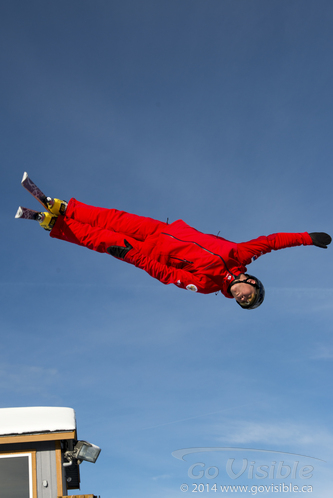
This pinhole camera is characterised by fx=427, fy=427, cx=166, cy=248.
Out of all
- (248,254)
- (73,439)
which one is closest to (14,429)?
(73,439)

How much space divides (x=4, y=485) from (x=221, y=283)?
12.2 ft

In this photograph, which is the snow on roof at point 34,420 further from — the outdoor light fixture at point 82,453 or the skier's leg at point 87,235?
the skier's leg at point 87,235

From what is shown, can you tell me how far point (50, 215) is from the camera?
540 cm

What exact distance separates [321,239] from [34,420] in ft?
14.0

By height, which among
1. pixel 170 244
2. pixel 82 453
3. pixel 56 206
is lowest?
pixel 82 453

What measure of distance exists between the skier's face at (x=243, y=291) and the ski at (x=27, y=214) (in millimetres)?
2577

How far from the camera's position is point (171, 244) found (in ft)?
16.5

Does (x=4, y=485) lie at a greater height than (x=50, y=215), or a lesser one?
lesser

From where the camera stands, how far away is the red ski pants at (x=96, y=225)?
5.14m

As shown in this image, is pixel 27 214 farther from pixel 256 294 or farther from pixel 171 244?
pixel 256 294

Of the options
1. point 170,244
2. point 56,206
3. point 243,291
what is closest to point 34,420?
point 56,206

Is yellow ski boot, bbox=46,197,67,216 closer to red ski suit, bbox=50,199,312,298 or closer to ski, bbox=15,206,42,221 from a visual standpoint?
red ski suit, bbox=50,199,312,298

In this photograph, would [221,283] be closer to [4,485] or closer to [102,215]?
[102,215]

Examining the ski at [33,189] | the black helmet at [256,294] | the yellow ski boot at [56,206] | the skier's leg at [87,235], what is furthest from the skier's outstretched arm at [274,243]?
the ski at [33,189]
